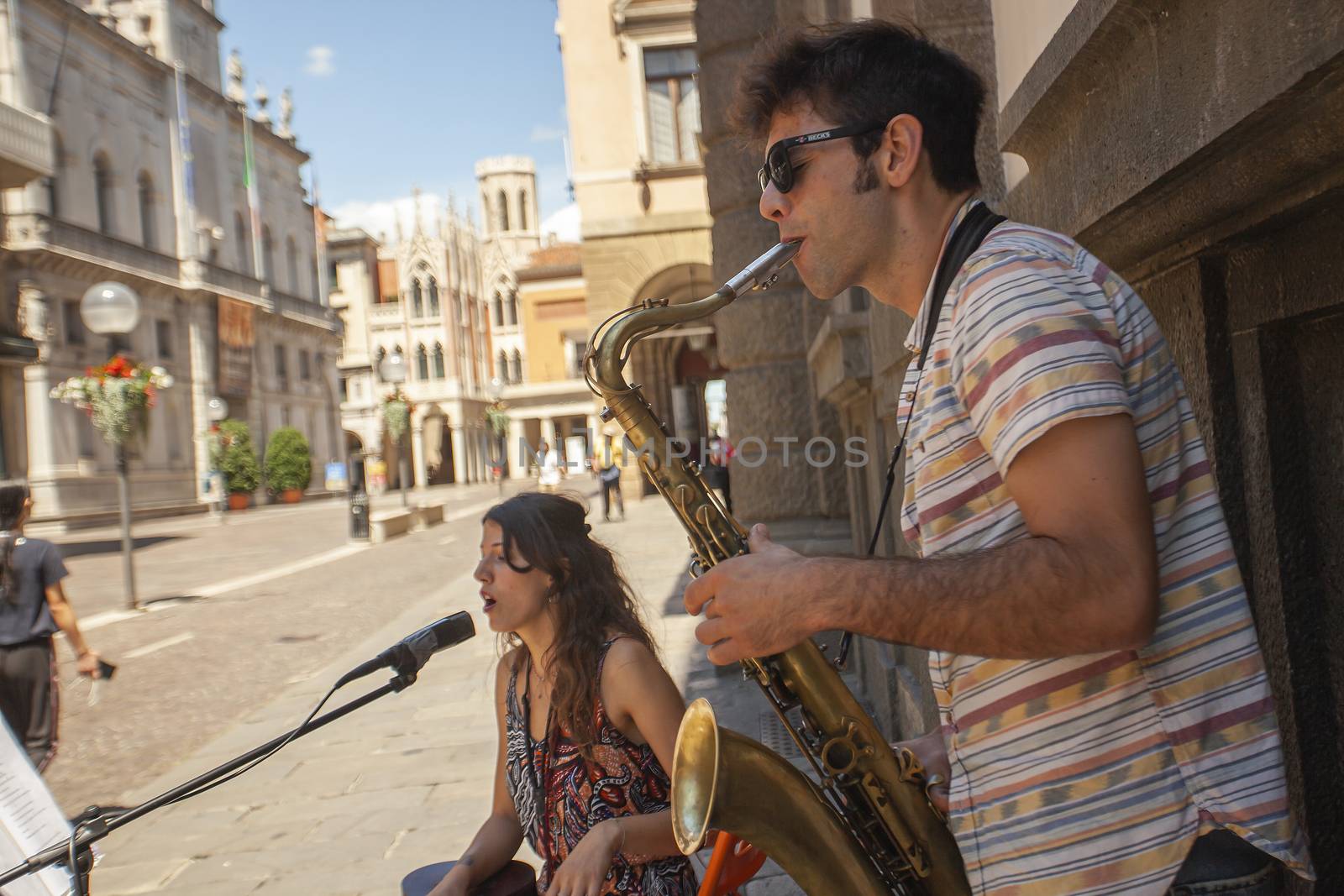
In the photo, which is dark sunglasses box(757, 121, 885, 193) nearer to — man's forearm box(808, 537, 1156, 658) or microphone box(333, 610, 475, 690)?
man's forearm box(808, 537, 1156, 658)

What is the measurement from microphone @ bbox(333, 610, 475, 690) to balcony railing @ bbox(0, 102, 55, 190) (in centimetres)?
2031

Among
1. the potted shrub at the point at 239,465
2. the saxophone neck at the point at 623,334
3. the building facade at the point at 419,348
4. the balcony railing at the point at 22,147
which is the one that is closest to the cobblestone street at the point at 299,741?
the saxophone neck at the point at 623,334

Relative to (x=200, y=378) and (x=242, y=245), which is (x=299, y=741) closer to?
(x=200, y=378)

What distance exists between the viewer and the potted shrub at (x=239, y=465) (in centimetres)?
3862

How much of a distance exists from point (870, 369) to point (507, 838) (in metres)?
2.61

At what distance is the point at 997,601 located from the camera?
3.62 ft

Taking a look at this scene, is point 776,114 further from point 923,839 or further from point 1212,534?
point 923,839

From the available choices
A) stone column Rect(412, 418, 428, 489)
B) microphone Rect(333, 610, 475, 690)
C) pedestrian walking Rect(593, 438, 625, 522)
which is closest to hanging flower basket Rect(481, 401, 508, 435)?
stone column Rect(412, 418, 428, 489)

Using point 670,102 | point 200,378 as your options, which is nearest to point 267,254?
point 200,378

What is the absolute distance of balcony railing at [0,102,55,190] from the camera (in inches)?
726

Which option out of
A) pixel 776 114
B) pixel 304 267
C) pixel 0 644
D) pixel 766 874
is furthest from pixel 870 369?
pixel 304 267

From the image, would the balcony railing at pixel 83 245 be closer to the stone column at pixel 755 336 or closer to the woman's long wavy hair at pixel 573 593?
the stone column at pixel 755 336

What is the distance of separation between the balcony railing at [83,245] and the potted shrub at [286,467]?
7.46 metres

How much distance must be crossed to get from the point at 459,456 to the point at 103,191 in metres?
35.1
